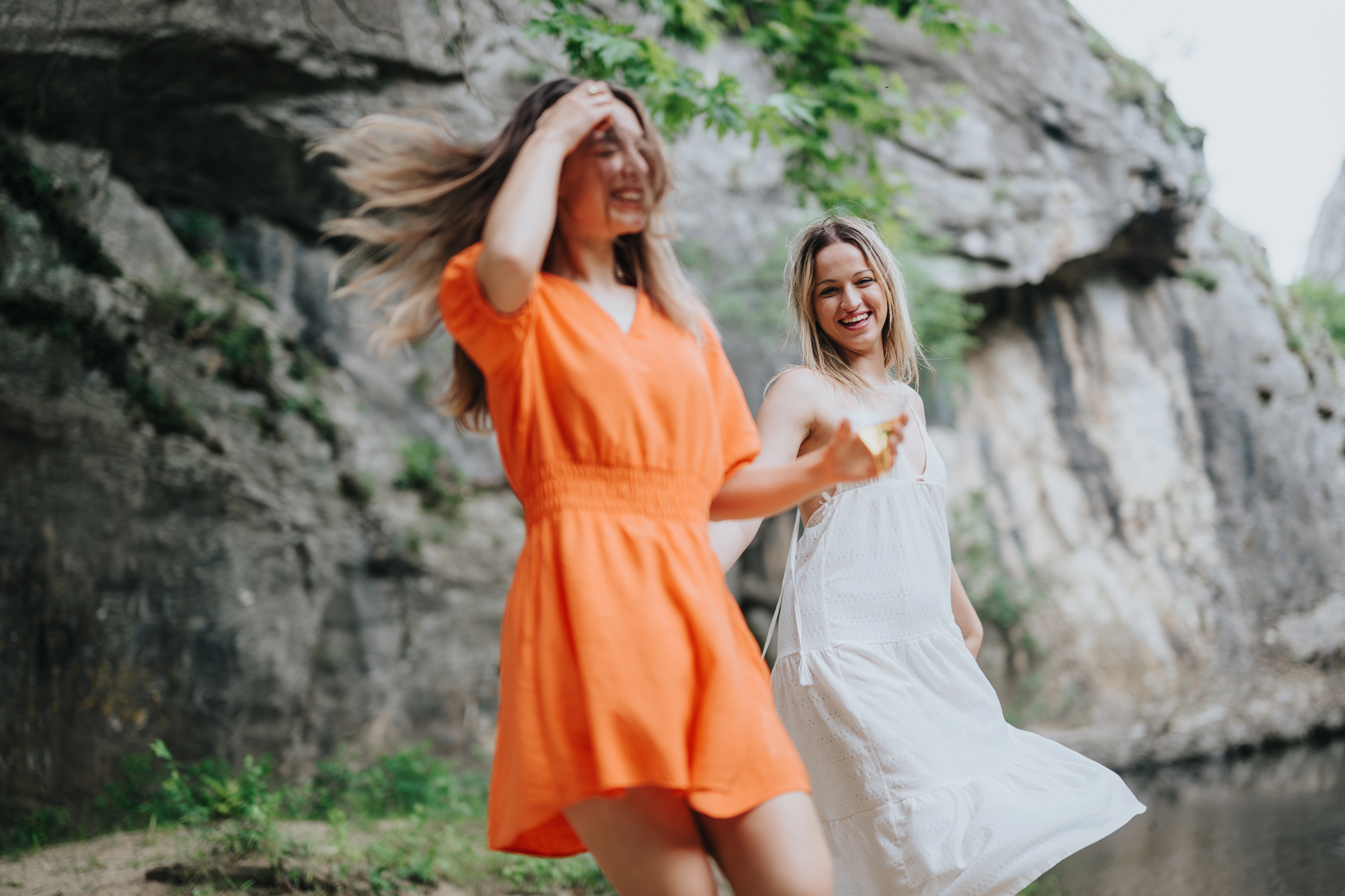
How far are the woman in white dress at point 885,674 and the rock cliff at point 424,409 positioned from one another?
2424 mm

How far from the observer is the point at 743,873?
4.17 feet

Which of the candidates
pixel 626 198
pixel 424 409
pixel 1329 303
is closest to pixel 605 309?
pixel 626 198

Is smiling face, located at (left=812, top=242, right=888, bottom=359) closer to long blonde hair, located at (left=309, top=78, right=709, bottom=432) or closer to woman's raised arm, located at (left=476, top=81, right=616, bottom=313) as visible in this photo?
long blonde hair, located at (left=309, top=78, right=709, bottom=432)

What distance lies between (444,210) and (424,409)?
5634 millimetres

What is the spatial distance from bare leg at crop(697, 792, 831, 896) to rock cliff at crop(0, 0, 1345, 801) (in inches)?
134

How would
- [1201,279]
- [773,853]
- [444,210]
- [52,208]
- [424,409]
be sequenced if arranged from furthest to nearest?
[1201,279], [424,409], [52,208], [444,210], [773,853]

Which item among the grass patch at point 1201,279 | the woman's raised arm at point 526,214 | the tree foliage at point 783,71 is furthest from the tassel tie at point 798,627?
the grass patch at point 1201,279

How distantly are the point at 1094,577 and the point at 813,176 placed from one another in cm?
619

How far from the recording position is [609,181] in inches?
57.7

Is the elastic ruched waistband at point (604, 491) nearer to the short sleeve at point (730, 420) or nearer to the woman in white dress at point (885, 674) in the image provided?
the short sleeve at point (730, 420)

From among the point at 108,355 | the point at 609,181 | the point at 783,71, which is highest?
the point at 783,71

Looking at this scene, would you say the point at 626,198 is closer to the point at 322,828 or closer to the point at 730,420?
the point at 730,420

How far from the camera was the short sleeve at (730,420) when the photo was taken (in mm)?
1580

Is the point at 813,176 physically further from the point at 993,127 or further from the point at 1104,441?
the point at 1104,441
